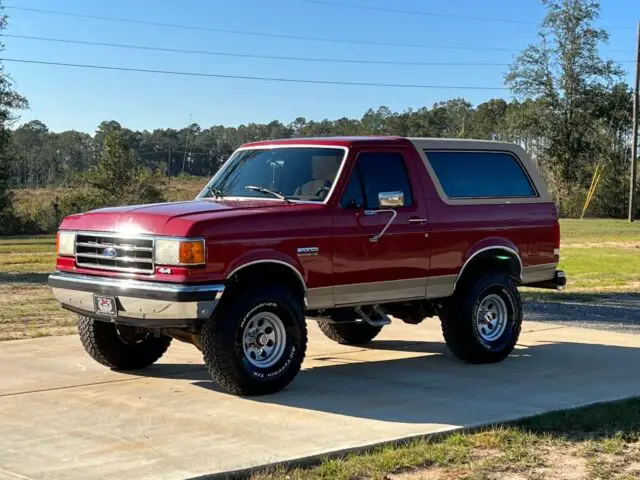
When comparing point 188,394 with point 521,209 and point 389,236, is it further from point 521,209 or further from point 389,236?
point 521,209

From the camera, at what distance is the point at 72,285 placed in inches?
290

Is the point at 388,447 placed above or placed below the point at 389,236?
below

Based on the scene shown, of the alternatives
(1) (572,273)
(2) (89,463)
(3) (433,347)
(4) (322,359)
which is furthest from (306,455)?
(1) (572,273)

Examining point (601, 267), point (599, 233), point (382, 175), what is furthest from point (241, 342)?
point (599, 233)

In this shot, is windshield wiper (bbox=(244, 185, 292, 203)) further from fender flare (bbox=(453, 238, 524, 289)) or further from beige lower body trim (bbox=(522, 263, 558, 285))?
beige lower body trim (bbox=(522, 263, 558, 285))

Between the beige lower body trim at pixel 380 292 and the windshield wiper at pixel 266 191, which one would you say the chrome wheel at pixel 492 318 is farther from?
the windshield wiper at pixel 266 191

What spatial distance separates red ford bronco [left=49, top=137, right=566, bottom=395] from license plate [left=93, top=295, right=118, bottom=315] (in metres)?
0.01

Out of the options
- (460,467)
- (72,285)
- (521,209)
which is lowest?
(460,467)

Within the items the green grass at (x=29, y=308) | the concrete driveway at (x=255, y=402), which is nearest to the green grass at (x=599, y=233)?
the green grass at (x=29, y=308)

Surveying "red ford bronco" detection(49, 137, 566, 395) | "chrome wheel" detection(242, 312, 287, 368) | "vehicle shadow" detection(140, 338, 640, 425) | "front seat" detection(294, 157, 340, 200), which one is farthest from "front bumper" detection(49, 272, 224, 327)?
"front seat" detection(294, 157, 340, 200)

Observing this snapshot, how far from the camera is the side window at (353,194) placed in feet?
25.5

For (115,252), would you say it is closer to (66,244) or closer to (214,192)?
(66,244)

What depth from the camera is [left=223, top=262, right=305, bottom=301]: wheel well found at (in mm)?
7059

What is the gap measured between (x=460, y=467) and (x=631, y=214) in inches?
1779
